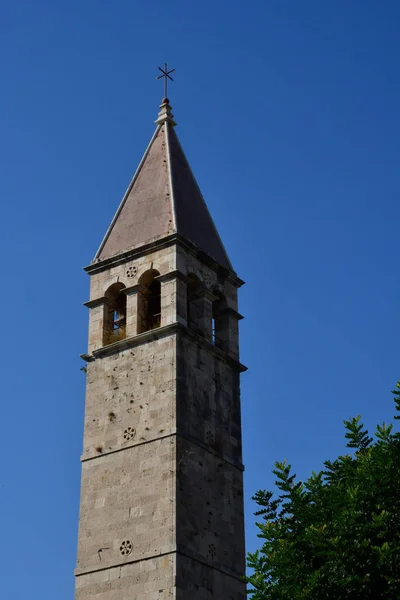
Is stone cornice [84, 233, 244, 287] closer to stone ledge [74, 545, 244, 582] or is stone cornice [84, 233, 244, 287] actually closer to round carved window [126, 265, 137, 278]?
round carved window [126, 265, 137, 278]

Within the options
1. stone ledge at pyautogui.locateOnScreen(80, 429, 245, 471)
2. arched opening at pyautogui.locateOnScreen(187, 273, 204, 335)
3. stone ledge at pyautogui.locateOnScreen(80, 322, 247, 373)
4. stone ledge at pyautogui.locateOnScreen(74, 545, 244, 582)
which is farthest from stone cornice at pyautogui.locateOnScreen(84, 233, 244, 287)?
stone ledge at pyautogui.locateOnScreen(74, 545, 244, 582)

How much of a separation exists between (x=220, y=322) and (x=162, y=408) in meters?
4.55

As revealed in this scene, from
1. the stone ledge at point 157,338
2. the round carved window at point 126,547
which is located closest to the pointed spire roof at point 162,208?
the stone ledge at point 157,338

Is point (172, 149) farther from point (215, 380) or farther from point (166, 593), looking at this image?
point (166, 593)

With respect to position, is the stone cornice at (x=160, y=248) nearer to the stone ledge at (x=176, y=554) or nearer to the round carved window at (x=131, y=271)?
the round carved window at (x=131, y=271)

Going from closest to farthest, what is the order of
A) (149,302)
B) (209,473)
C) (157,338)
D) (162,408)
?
1. (162,408)
2. (209,473)
3. (157,338)
4. (149,302)

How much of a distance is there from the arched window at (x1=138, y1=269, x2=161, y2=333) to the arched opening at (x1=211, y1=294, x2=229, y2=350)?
1715mm

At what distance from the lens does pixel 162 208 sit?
33219 millimetres

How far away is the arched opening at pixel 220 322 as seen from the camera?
3288 cm

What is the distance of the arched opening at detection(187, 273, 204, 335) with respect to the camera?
3216 centimetres

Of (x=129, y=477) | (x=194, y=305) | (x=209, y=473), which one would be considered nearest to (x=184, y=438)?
(x=209, y=473)

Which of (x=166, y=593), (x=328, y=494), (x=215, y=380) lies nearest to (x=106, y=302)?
(x=215, y=380)

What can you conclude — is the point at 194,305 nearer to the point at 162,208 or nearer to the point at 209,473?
the point at 162,208

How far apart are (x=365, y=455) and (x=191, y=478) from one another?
25.5 ft
